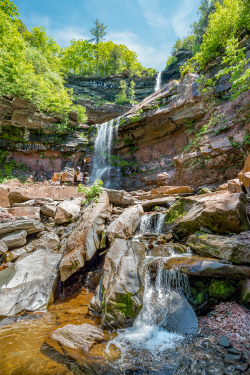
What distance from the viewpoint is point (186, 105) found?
12.7 meters

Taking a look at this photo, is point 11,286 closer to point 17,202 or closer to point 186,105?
point 17,202

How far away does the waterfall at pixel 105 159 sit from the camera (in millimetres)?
16812

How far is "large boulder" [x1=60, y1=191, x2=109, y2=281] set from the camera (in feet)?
14.7

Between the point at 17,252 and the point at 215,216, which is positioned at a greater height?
the point at 215,216

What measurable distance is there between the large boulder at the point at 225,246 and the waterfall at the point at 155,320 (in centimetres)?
89

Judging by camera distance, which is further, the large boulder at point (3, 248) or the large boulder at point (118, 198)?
the large boulder at point (118, 198)

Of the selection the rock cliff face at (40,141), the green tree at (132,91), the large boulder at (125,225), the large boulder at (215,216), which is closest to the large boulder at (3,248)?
the large boulder at (125,225)

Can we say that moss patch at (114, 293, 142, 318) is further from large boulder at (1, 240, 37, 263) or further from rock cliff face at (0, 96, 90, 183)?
rock cliff face at (0, 96, 90, 183)

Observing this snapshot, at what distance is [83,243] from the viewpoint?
4.86m

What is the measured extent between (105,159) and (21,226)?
1206 centimetres

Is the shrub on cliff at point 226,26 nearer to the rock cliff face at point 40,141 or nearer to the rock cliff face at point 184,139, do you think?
the rock cliff face at point 184,139

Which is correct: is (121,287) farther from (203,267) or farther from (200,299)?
(203,267)

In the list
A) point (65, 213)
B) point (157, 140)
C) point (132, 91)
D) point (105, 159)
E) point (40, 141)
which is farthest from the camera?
point (132, 91)

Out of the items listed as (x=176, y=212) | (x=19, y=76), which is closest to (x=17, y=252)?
(x=176, y=212)
